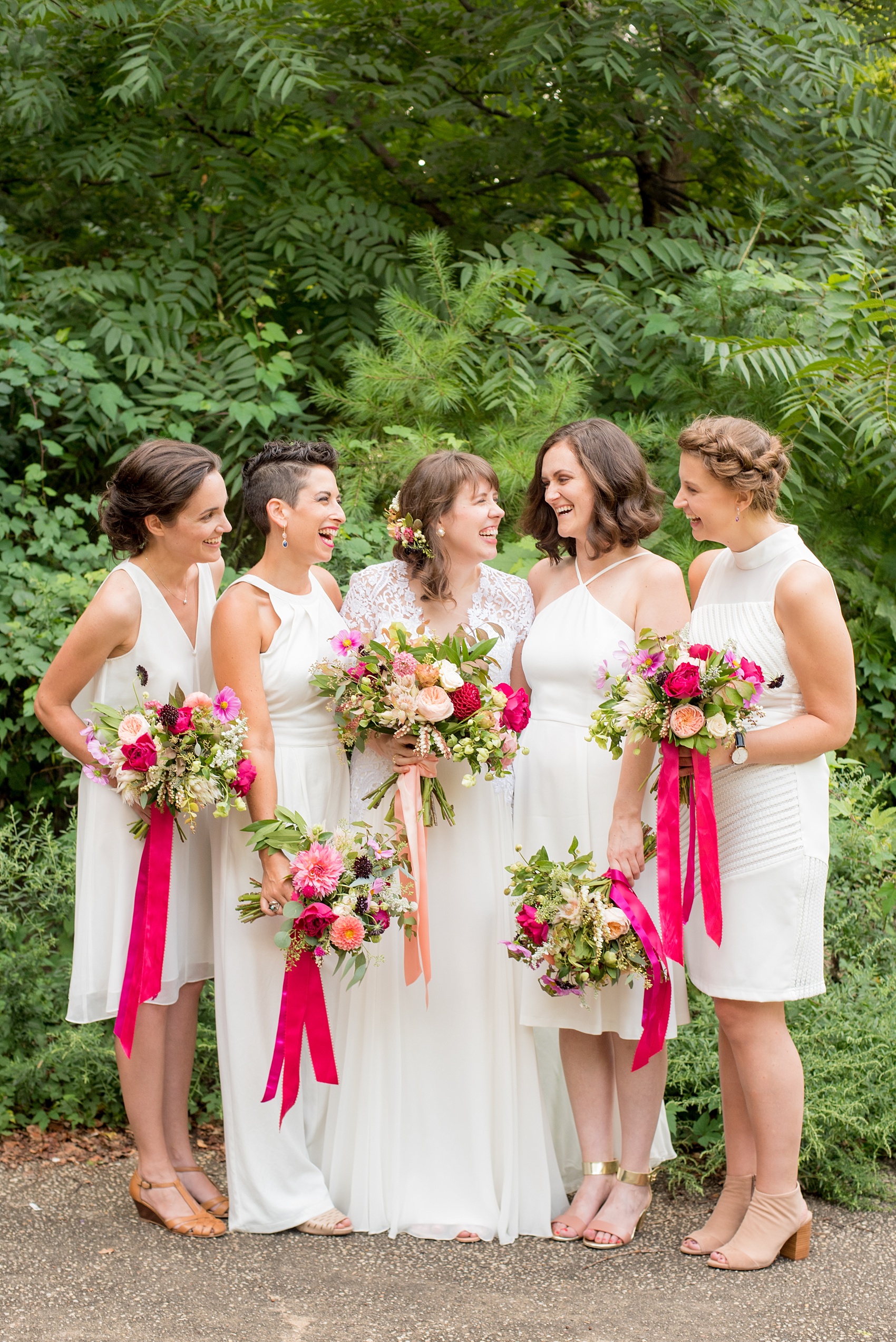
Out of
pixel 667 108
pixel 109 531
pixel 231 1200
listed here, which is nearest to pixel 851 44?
pixel 667 108

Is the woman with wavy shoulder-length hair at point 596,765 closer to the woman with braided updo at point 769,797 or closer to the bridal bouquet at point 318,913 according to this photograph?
the woman with braided updo at point 769,797

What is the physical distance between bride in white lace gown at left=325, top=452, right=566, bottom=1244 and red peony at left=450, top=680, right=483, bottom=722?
41cm

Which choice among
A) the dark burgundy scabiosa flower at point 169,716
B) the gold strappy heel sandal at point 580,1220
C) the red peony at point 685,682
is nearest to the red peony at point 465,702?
the red peony at point 685,682

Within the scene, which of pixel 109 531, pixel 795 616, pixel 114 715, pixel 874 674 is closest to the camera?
pixel 795 616

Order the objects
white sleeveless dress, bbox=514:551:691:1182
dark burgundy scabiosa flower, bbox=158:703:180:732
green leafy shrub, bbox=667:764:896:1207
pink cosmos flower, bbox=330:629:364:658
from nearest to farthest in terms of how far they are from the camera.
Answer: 1. dark burgundy scabiosa flower, bbox=158:703:180:732
2. pink cosmos flower, bbox=330:629:364:658
3. white sleeveless dress, bbox=514:551:691:1182
4. green leafy shrub, bbox=667:764:896:1207

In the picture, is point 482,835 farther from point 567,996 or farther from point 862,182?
point 862,182

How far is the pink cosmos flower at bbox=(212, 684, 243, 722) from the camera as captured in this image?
359 centimetres

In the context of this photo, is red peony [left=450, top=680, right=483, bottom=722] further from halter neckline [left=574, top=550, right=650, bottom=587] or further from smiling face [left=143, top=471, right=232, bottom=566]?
smiling face [left=143, top=471, right=232, bottom=566]

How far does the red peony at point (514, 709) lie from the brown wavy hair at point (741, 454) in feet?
2.94

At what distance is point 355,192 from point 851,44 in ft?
10.4

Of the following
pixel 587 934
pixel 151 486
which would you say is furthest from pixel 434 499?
pixel 587 934

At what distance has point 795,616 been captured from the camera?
3.45m

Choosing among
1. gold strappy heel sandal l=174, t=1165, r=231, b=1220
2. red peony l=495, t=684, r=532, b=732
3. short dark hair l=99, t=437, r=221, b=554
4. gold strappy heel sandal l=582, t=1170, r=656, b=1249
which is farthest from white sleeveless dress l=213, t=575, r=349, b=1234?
gold strappy heel sandal l=582, t=1170, r=656, b=1249

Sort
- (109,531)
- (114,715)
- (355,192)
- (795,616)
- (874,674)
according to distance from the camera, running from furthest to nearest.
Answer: (355,192), (874,674), (109,531), (114,715), (795,616)
